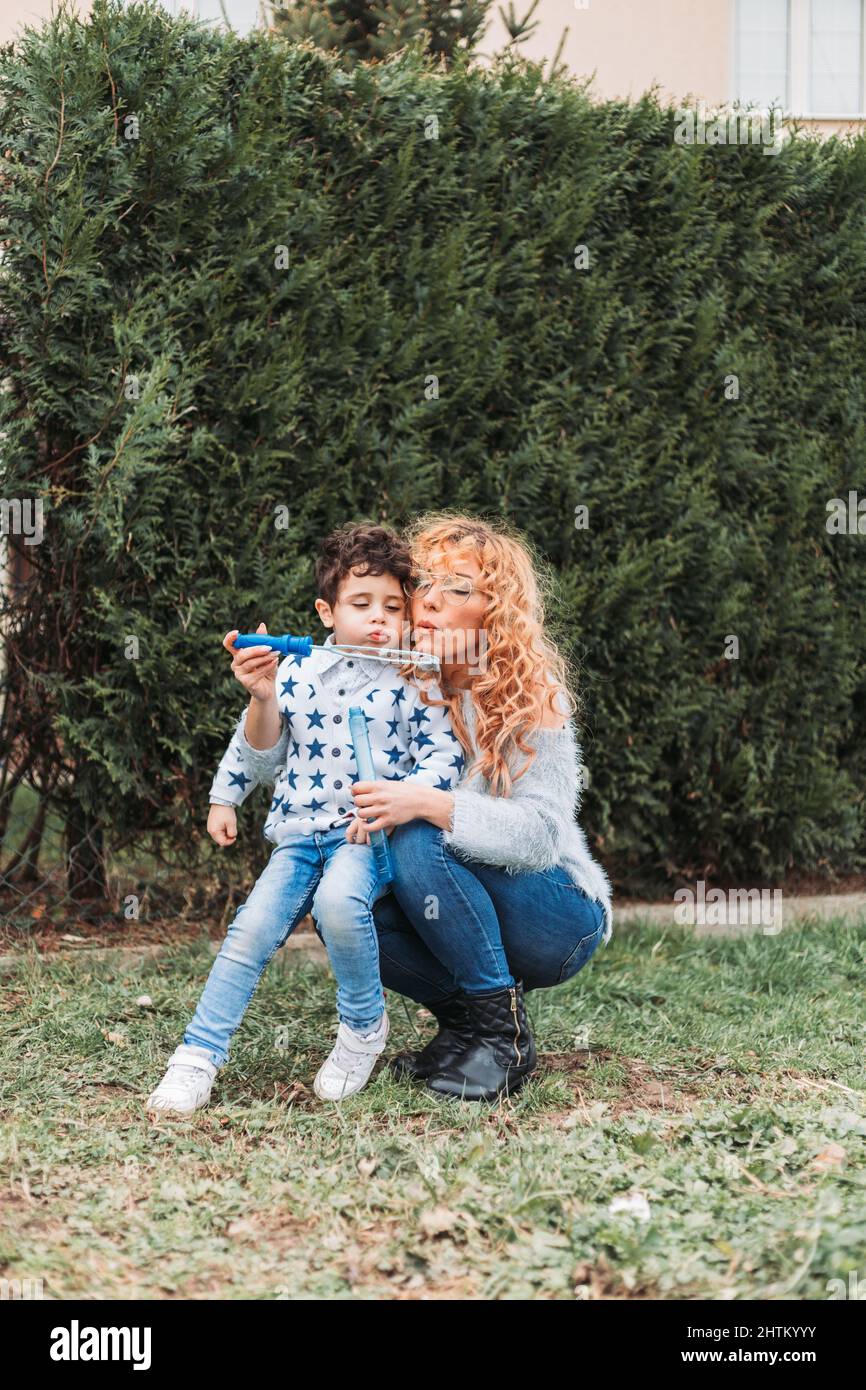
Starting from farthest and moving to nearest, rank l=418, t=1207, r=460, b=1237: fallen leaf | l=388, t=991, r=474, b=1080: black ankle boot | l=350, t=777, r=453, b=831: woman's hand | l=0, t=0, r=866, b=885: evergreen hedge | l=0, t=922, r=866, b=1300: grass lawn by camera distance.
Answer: l=0, t=0, r=866, b=885: evergreen hedge
l=388, t=991, r=474, b=1080: black ankle boot
l=350, t=777, r=453, b=831: woman's hand
l=418, t=1207, r=460, b=1237: fallen leaf
l=0, t=922, r=866, b=1300: grass lawn

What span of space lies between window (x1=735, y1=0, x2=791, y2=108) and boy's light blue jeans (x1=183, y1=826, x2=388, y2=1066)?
7.10m

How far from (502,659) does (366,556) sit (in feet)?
1.25

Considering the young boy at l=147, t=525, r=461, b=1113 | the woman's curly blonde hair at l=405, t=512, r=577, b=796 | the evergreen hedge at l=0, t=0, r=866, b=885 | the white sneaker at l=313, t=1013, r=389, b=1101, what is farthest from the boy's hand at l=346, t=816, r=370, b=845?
the evergreen hedge at l=0, t=0, r=866, b=885

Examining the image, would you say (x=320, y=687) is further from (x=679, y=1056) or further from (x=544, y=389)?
(x=544, y=389)

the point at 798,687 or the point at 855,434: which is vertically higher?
the point at 855,434

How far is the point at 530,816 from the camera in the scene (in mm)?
2824

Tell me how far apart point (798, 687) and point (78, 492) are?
2.60 meters

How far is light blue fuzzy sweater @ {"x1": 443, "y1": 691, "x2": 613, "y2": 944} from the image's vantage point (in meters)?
2.80

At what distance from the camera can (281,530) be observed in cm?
414

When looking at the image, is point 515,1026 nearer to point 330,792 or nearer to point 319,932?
point 319,932

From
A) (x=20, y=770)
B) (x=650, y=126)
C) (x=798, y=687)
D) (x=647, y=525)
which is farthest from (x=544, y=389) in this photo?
(x=20, y=770)

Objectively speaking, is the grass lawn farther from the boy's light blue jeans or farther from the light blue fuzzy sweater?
the light blue fuzzy sweater

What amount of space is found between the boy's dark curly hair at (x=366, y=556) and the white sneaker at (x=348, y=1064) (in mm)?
986

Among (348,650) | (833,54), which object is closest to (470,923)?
(348,650)
